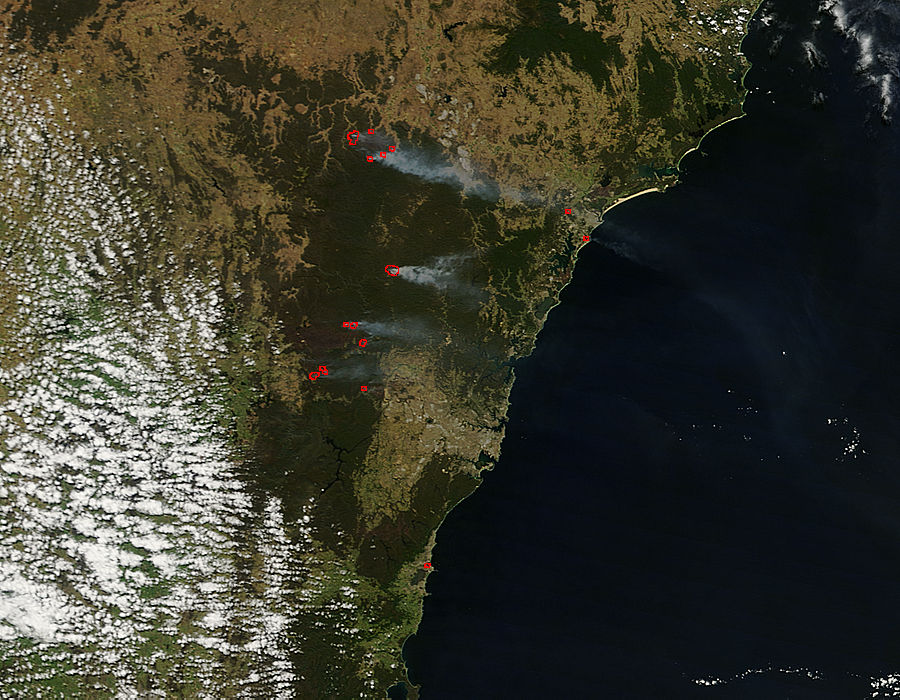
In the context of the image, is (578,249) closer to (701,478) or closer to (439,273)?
(439,273)

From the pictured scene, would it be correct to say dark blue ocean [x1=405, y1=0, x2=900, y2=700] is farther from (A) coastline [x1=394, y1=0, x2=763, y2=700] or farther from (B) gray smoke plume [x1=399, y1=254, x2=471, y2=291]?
(B) gray smoke plume [x1=399, y1=254, x2=471, y2=291]

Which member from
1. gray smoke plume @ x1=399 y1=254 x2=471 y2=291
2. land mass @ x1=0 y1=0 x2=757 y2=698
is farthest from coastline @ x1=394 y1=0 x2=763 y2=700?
gray smoke plume @ x1=399 y1=254 x2=471 y2=291

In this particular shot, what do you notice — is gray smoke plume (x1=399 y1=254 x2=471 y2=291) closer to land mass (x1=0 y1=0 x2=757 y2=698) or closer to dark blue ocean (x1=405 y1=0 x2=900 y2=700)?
land mass (x1=0 y1=0 x2=757 y2=698)

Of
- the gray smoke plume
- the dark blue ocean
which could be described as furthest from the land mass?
the dark blue ocean

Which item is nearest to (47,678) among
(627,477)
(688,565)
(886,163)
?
(627,477)

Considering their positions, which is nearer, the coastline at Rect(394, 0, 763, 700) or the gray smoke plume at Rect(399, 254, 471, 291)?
the coastline at Rect(394, 0, 763, 700)

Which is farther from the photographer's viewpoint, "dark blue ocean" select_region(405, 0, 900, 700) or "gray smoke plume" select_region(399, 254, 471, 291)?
"gray smoke plume" select_region(399, 254, 471, 291)

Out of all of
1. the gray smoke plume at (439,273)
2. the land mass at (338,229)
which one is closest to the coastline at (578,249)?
the land mass at (338,229)
